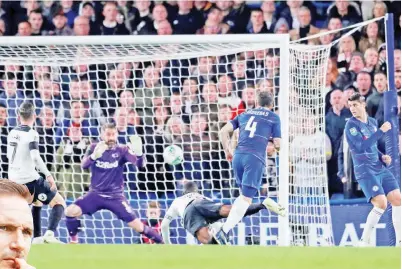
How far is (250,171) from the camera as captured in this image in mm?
8805

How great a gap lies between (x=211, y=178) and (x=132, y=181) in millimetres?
674

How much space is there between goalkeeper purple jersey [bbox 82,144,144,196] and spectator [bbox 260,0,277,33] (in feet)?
6.88

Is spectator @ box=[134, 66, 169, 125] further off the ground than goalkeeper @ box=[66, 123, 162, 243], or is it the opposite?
spectator @ box=[134, 66, 169, 125]

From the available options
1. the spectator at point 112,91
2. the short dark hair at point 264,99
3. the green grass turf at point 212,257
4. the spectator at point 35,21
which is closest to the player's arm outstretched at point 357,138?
the short dark hair at point 264,99

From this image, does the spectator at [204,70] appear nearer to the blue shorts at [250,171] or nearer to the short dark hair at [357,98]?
the blue shorts at [250,171]

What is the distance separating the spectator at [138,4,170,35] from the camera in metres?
10.4

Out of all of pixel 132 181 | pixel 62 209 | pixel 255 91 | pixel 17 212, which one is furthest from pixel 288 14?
pixel 17 212

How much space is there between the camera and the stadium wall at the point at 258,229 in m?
9.18

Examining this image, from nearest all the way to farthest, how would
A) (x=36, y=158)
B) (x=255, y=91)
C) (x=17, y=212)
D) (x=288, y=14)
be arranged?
1. (x=17, y=212)
2. (x=36, y=158)
3. (x=255, y=91)
4. (x=288, y=14)

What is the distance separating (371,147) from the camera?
9.00 m

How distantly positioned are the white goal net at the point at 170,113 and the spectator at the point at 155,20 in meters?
0.59

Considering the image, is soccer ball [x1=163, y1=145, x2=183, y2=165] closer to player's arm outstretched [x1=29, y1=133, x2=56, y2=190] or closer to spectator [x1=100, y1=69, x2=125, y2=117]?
spectator [x1=100, y1=69, x2=125, y2=117]

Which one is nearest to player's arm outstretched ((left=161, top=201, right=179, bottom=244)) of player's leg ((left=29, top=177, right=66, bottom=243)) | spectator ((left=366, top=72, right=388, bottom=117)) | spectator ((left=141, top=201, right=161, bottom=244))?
spectator ((left=141, top=201, right=161, bottom=244))

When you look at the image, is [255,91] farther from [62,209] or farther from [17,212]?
[17,212]
